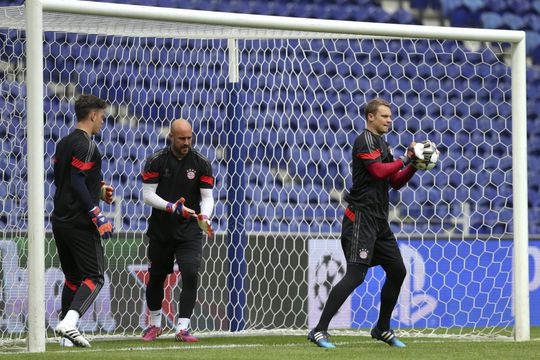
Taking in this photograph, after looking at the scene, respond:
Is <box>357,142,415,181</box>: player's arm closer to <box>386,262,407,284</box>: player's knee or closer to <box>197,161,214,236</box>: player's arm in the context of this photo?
<box>386,262,407,284</box>: player's knee

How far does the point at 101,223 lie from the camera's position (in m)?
6.79

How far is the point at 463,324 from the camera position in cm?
966

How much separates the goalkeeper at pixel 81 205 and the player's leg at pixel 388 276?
5.33 ft

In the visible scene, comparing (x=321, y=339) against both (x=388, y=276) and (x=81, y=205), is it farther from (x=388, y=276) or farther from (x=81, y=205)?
(x=81, y=205)

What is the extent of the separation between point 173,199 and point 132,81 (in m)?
2.35

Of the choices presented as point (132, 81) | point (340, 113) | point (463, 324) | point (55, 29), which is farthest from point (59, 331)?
point (340, 113)

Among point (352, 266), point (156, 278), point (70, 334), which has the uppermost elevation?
point (352, 266)

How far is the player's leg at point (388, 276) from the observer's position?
706 centimetres

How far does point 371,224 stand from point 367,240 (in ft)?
0.35

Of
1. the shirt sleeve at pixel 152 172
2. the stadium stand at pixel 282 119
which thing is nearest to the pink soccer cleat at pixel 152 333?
the shirt sleeve at pixel 152 172

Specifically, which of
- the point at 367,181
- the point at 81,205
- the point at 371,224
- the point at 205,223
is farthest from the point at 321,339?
the point at 81,205

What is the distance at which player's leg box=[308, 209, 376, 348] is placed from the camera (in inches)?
271

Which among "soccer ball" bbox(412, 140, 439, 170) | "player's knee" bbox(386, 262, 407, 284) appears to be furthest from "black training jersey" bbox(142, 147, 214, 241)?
"soccer ball" bbox(412, 140, 439, 170)

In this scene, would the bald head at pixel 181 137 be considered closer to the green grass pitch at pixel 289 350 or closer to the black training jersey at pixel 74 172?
the black training jersey at pixel 74 172
